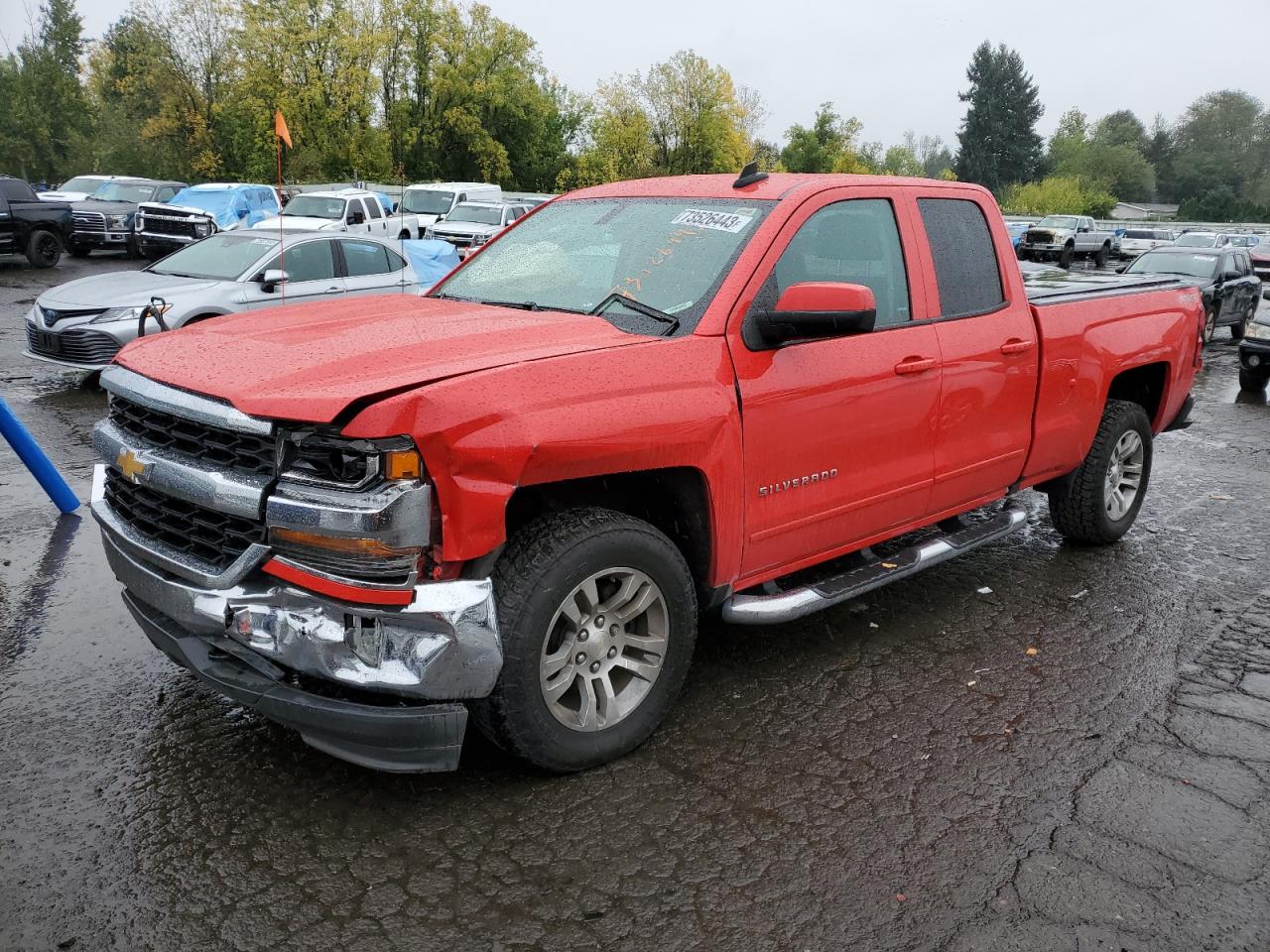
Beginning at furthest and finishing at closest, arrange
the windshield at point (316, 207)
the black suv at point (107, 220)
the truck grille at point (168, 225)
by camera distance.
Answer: the black suv at point (107, 220)
the truck grille at point (168, 225)
the windshield at point (316, 207)

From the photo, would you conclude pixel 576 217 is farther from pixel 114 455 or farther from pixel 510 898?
pixel 510 898

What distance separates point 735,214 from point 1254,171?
101960 millimetres

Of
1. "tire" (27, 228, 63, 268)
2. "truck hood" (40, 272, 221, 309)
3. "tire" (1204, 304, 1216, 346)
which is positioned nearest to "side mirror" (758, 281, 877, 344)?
"truck hood" (40, 272, 221, 309)

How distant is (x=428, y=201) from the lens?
27109mm

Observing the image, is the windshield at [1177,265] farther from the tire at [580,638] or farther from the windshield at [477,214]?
the tire at [580,638]

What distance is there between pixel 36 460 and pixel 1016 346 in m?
5.51

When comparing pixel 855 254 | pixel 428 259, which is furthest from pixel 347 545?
pixel 428 259

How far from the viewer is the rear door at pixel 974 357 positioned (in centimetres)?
437

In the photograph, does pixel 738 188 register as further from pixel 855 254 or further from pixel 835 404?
pixel 835 404

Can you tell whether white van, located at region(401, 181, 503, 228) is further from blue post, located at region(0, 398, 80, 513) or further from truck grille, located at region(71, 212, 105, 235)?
blue post, located at region(0, 398, 80, 513)

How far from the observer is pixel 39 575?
16.9ft

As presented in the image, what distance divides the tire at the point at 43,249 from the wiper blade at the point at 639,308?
2119 cm

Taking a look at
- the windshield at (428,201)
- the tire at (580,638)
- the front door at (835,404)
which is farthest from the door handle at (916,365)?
the windshield at (428,201)

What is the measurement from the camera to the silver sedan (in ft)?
32.0
